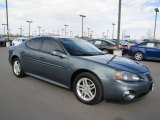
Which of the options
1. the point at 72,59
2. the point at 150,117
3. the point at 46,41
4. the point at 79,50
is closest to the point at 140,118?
the point at 150,117

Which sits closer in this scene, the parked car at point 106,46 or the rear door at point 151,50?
the rear door at point 151,50

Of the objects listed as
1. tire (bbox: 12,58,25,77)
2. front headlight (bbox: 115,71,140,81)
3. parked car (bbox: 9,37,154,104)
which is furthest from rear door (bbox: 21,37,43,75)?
front headlight (bbox: 115,71,140,81)

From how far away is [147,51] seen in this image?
1391cm

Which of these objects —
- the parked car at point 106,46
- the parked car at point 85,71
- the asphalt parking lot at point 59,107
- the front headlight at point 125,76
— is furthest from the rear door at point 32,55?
the parked car at point 106,46

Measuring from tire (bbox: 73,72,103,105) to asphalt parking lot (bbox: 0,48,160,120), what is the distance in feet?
0.48

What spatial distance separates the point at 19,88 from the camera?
5.61 metres

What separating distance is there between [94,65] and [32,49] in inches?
98.2

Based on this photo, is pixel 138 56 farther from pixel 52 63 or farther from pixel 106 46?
pixel 52 63

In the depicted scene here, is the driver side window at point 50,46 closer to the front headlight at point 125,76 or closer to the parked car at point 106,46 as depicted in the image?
the front headlight at point 125,76

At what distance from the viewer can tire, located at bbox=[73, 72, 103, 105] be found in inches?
171

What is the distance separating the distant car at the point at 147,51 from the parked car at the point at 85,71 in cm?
902

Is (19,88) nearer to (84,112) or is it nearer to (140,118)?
(84,112)

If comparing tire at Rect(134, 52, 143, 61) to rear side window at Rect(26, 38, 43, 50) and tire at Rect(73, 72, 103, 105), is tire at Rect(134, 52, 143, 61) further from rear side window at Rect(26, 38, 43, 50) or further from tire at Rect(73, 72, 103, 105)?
tire at Rect(73, 72, 103, 105)

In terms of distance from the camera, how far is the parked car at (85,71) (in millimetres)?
4156
